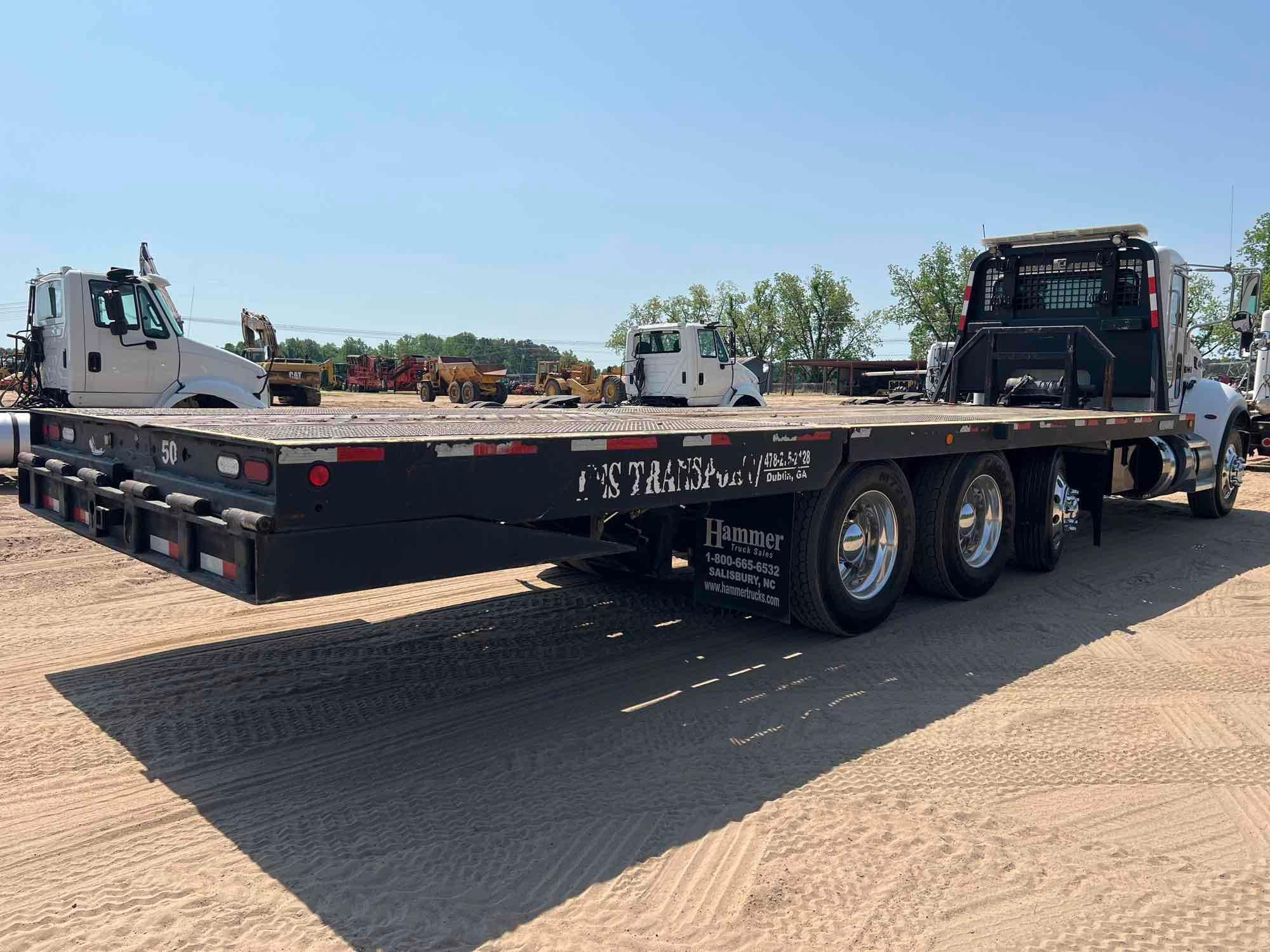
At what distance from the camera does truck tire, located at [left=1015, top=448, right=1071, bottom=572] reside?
309 inches

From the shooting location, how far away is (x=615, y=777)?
3.95m

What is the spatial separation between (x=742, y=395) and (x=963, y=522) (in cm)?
1390

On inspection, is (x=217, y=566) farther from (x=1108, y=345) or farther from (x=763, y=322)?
(x=763, y=322)

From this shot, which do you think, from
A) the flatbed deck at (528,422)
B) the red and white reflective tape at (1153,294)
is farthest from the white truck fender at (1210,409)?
the flatbed deck at (528,422)

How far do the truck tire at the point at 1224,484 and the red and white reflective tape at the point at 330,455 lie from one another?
1042 cm

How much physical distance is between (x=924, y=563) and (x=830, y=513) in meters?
1.44

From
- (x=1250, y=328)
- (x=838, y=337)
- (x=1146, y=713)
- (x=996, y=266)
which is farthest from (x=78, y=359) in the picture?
(x=838, y=337)

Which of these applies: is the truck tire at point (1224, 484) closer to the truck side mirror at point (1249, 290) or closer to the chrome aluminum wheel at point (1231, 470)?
the chrome aluminum wheel at point (1231, 470)

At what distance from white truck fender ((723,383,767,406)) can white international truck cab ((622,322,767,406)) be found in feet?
0.04

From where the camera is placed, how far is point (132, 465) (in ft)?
14.3

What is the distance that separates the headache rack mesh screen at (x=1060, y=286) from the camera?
9898 mm

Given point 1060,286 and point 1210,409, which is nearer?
point 1060,286

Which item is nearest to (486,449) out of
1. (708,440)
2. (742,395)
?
(708,440)

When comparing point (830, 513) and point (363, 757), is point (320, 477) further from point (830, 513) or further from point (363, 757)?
point (830, 513)
